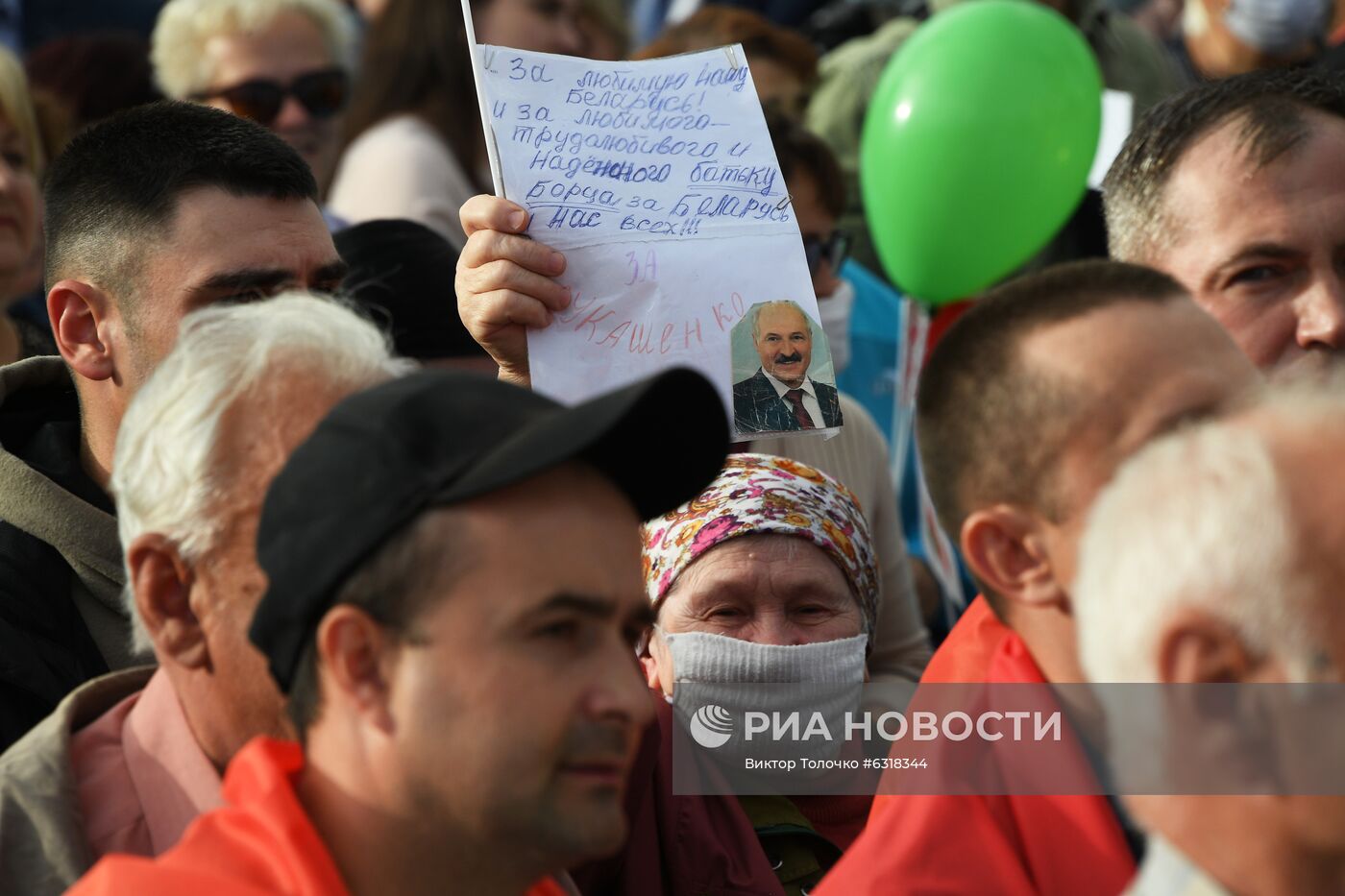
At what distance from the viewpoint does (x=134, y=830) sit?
220 cm

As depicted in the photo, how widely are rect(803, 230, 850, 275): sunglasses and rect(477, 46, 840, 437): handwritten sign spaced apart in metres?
1.76

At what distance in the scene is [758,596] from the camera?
3.16m

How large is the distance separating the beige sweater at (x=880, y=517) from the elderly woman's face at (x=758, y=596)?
0.73 m

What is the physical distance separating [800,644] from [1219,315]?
3.08 ft

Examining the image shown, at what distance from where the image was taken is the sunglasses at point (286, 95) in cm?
563

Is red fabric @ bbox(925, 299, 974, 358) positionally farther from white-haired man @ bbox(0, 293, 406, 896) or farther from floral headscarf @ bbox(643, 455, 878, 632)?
white-haired man @ bbox(0, 293, 406, 896)

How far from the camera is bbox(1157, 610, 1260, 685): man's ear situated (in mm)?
1564

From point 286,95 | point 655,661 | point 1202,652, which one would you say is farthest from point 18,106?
point 1202,652

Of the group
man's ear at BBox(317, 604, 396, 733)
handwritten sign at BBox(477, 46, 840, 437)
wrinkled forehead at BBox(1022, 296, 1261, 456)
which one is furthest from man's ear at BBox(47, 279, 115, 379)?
wrinkled forehead at BBox(1022, 296, 1261, 456)

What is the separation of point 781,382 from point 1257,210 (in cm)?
97

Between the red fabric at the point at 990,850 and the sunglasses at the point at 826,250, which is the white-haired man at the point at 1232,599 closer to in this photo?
the red fabric at the point at 990,850

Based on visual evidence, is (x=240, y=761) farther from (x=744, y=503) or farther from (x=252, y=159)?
(x=252, y=159)

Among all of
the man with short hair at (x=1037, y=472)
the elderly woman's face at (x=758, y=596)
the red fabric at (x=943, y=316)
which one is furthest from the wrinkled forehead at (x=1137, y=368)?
the red fabric at (x=943, y=316)

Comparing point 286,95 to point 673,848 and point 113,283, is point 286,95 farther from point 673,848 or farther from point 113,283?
point 673,848
